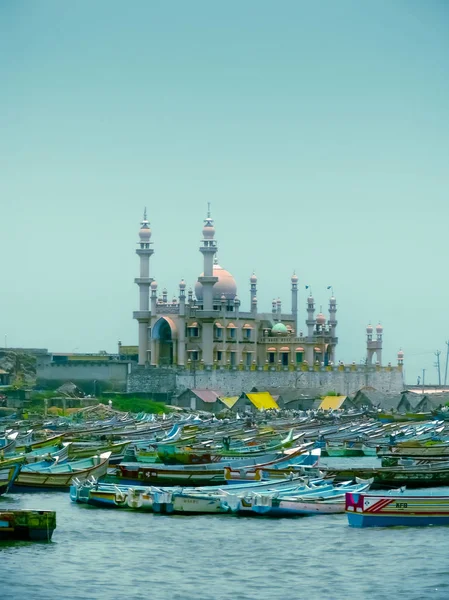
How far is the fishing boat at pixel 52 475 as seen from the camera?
62.5 meters

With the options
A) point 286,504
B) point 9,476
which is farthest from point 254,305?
point 286,504

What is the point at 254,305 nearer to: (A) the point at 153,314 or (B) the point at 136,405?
(A) the point at 153,314

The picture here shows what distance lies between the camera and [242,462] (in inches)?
2707

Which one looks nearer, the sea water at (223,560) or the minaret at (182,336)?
the sea water at (223,560)

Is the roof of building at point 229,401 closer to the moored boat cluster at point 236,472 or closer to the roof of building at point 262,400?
the roof of building at point 262,400

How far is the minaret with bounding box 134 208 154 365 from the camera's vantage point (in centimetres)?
13850

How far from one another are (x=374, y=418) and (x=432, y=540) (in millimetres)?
69385

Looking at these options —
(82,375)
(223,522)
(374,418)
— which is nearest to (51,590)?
(223,522)

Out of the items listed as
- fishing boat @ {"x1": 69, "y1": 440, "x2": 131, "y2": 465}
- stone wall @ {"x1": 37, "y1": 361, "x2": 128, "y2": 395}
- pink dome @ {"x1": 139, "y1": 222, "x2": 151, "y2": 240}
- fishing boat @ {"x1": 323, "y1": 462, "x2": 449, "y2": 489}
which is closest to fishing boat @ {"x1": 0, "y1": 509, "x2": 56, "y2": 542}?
fishing boat @ {"x1": 323, "y1": 462, "x2": 449, "y2": 489}

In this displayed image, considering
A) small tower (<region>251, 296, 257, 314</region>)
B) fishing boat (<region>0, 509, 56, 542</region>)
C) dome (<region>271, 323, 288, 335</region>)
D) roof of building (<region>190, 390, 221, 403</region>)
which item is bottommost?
fishing boat (<region>0, 509, 56, 542</region>)

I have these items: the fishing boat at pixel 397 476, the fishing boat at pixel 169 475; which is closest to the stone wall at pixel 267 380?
the fishing boat at pixel 169 475

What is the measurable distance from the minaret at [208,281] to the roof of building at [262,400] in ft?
19.9

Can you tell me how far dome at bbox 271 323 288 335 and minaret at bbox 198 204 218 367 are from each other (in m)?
12.9

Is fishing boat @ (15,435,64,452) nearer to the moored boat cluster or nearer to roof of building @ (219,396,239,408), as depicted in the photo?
the moored boat cluster
